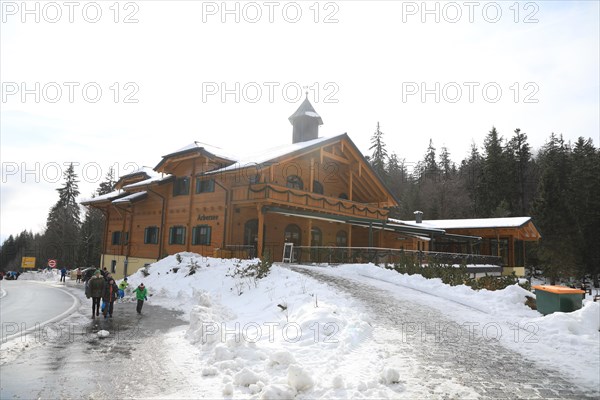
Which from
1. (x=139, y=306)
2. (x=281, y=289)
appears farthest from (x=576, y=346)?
(x=139, y=306)

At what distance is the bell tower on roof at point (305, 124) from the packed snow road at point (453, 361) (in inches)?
855

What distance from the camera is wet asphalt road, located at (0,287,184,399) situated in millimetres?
6453

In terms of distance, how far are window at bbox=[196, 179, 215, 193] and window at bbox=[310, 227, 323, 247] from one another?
24.6ft

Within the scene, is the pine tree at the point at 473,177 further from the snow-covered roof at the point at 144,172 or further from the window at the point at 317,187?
the snow-covered roof at the point at 144,172

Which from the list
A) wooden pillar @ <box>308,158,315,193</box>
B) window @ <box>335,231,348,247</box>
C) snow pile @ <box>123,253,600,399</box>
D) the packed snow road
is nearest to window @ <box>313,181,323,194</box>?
wooden pillar @ <box>308,158,315,193</box>

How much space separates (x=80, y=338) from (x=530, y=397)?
10.5 metres

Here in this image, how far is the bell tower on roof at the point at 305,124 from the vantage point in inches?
1234

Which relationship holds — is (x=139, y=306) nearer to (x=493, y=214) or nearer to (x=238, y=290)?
(x=238, y=290)

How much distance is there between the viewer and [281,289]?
13930 mm

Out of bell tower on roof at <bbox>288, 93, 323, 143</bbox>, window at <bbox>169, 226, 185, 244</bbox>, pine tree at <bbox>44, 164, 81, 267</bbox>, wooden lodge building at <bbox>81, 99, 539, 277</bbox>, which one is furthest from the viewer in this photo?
pine tree at <bbox>44, 164, 81, 267</bbox>

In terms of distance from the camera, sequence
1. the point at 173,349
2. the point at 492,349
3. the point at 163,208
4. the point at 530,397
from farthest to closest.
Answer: the point at 163,208
the point at 173,349
the point at 492,349
the point at 530,397

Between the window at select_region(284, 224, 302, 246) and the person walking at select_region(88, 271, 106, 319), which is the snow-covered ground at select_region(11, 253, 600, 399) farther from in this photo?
the window at select_region(284, 224, 302, 246)

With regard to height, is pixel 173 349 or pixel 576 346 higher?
pixel 576 346

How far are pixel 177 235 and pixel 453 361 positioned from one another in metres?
23.2
